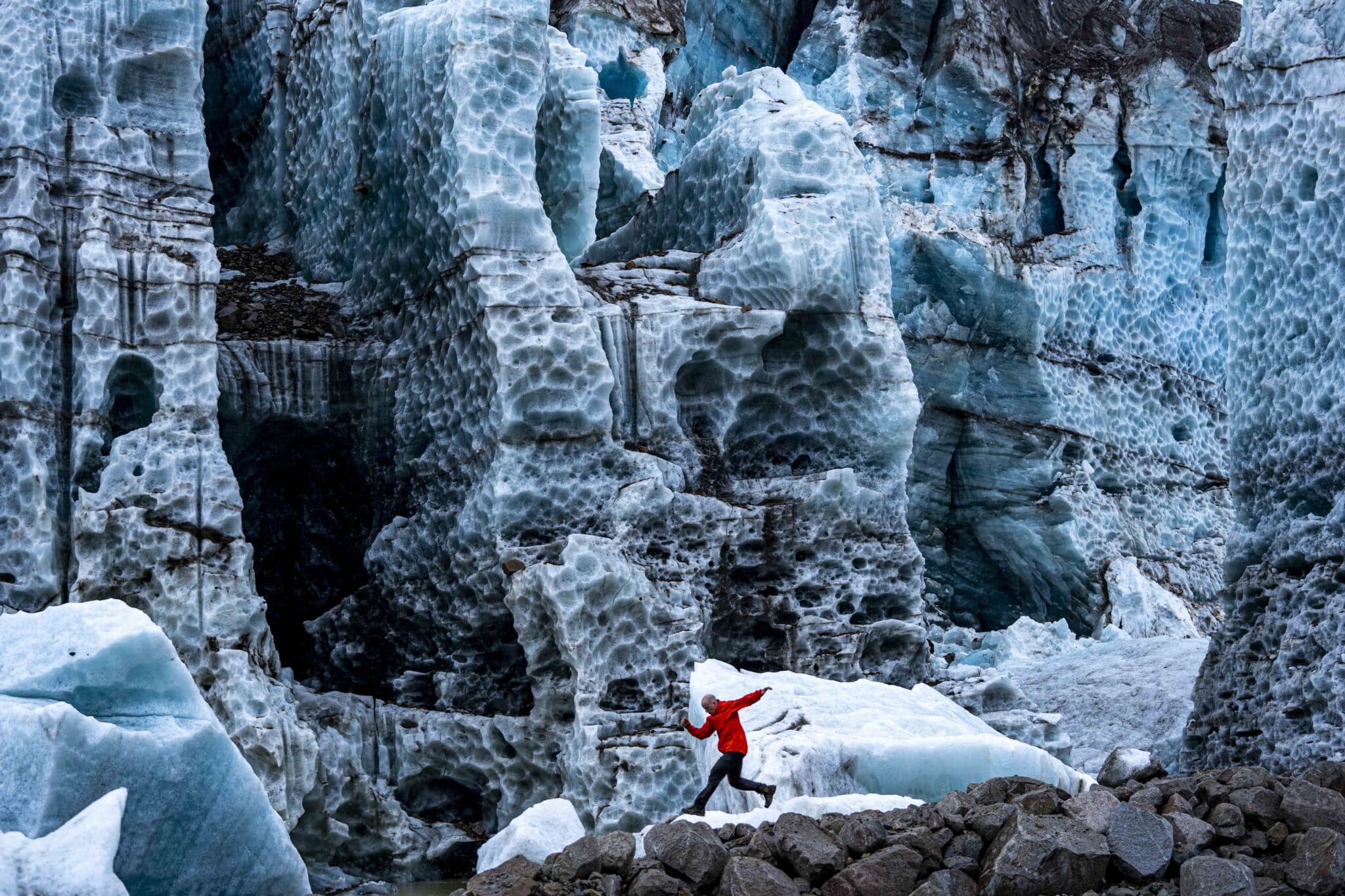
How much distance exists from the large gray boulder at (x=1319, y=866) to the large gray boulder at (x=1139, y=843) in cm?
58

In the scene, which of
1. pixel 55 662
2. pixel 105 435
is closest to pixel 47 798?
pixel 55 662

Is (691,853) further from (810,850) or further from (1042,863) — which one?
(1042,863)

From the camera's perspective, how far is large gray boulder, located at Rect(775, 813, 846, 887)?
8383mm

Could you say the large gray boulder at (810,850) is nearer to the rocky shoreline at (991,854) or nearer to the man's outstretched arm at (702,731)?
the rocky shoreline at (991,854)

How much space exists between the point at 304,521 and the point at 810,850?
10435 millimetres

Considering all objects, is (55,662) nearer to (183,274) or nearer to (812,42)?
(183,274)

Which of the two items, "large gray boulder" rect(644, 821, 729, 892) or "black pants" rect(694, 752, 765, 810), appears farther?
"black pants" rect(694, 752, 765, 810)

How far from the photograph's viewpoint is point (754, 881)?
8211mm

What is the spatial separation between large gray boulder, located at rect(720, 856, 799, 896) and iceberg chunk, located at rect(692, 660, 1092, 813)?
2.33 m

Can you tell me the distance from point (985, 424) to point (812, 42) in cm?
768

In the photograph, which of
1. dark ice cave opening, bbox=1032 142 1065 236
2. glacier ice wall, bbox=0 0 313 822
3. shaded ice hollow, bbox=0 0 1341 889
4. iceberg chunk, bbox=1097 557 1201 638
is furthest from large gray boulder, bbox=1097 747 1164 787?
dark ice cave opening, bbox=1032 142 1065 236

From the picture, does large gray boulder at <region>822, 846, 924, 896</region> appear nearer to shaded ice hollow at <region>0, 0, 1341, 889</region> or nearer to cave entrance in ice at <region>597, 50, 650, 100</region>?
shaded ice hollow at <region>0, 0, 1341, 889</region>

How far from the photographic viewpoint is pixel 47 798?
8.59m

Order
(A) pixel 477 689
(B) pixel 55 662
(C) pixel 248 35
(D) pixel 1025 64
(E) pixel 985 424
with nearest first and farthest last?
(B) pixel 55 662 → (A) pixel 477 689 → (C) pixel 248 35 → (E) pixel 985 424 → (D) pixel 1025 64
